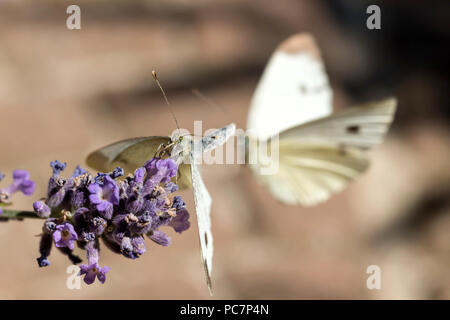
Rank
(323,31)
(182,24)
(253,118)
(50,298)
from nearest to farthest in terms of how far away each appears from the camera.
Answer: (50,298) → (253,118) → (182,24) → (323,31)

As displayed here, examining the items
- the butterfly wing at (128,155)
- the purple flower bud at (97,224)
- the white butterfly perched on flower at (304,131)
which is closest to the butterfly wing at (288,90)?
the white butterfly perched on flower at (304,131)

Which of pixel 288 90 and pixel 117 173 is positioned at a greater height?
pixel 288 90

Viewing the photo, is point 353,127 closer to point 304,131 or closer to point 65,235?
point 304,131

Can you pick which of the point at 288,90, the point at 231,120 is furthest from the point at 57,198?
the point at 231,120

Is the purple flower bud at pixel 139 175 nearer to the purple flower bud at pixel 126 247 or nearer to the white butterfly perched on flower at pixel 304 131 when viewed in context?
the purple flower bud at pixel 126 247

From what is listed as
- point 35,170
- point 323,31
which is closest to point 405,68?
point 323,31

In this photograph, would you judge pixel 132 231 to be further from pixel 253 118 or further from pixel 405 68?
pixel 405 68
